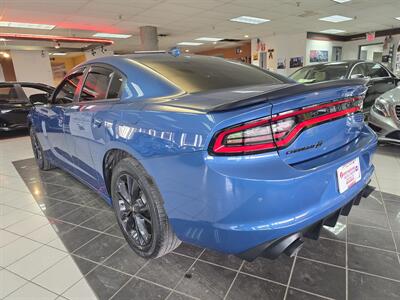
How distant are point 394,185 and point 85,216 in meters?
2.82

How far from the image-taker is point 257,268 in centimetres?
156

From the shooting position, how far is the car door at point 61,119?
2.33 meters

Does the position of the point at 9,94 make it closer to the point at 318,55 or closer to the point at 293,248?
the point at 293,248

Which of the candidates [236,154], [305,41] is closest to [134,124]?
[236,154]

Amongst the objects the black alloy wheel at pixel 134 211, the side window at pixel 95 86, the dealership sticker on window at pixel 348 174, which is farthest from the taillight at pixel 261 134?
the side window at pixel 95 86

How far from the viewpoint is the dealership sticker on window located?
1.25 m

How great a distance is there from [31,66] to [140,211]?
1467 cm

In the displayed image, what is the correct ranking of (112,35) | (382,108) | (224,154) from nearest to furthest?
1. (224,154)
2. (382,108)
3. (112,35)

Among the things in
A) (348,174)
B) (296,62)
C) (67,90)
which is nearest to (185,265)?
(348,174)

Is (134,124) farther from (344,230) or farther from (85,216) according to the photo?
(344,230)

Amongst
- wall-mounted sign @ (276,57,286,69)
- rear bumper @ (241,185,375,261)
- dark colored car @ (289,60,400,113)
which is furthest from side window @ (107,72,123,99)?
wall-mounted sign @ (276,57,286,69)

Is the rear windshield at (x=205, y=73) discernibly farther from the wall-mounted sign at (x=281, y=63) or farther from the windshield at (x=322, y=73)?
the wall-mounted sign at (x=281, y=63)

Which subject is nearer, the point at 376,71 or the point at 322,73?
the point at 322,73

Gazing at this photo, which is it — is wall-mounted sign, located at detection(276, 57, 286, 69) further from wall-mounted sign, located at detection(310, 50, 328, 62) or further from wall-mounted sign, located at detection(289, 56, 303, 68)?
wall-mounted sign, located at detection(310, 50, 328, 62)
